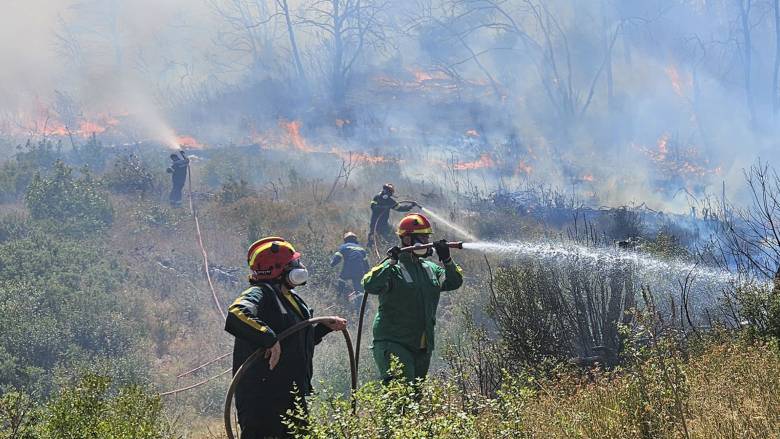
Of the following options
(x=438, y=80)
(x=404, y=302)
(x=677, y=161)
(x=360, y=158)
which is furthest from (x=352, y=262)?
(x=438, y=80)

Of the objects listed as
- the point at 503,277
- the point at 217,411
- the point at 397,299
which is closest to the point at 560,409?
the point at 397,299

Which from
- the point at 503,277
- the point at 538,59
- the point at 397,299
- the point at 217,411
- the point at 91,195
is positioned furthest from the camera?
the point at 538,59

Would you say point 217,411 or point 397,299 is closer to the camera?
point 397,299

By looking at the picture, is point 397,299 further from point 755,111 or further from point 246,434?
point 755,111

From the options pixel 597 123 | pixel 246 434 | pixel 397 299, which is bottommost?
pixel 246 434

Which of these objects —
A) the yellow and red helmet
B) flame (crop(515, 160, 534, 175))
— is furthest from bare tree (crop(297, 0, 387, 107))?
the yellow and red helmet

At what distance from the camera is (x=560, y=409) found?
4.11 meters

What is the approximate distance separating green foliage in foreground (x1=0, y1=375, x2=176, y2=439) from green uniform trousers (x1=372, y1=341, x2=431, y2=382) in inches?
59.6

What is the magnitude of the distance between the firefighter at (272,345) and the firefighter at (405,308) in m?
0.90

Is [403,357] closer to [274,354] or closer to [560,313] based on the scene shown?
[274,354]

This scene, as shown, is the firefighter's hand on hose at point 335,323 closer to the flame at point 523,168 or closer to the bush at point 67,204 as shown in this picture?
the bush at point 67,204

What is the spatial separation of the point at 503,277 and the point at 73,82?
29296 mm

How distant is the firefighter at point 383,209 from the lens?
1316 centimetres

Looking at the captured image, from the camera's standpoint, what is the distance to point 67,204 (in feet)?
50.5
